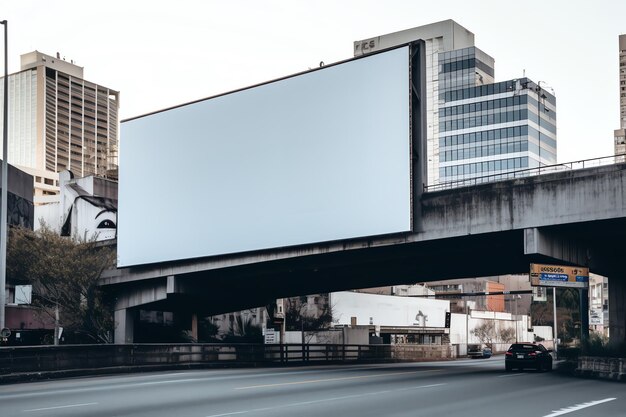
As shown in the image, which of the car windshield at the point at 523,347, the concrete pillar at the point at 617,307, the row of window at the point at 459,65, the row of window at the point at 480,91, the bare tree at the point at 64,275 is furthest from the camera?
the row of window at the point at 459,65

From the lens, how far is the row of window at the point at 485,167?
155 m

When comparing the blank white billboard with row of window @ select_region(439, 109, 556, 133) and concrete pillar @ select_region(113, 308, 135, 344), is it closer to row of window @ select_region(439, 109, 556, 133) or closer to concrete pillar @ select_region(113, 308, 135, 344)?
concrete pillar @ select_region(113, 308, 135, 344)

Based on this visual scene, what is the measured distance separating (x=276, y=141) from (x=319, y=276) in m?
9.45

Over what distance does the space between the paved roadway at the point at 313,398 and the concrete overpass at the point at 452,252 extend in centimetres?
1131

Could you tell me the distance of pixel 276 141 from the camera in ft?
170

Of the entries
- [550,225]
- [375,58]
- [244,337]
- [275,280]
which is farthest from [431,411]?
[244,337]

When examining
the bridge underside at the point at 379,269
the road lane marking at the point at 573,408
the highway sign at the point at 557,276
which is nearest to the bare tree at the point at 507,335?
the bridge underside at the point at 379,269

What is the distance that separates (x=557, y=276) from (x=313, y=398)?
21.9 m

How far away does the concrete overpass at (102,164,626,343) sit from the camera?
3831cm

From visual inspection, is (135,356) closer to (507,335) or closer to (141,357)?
(141,357)

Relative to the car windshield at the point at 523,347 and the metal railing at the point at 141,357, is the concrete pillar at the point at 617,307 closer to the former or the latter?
the car windshield at the point at 523,347

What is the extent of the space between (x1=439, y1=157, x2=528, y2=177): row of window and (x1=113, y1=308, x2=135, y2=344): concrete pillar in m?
106

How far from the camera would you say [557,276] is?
39.5 metres

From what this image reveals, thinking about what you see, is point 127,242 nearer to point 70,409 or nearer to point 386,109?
point 386,109
